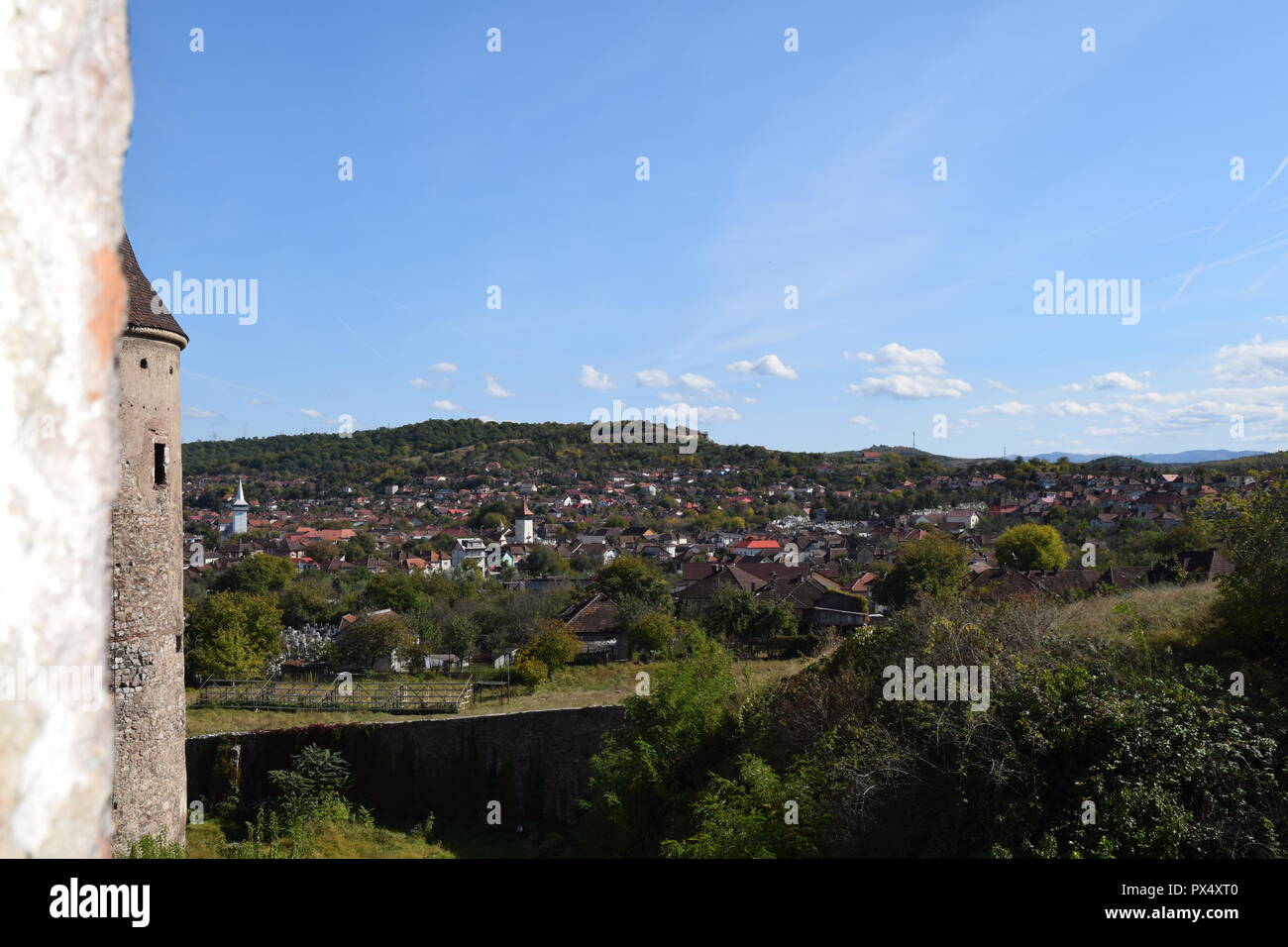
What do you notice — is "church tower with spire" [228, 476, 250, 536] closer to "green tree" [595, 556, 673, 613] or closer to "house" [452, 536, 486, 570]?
"house" [452, 536, 486, 570]

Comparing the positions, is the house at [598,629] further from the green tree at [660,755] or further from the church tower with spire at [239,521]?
the church tower with spire at [239,521]

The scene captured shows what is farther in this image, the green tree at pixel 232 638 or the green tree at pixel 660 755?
the green tree at pixel 232 638

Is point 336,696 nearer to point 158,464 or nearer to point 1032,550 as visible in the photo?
point 158,464

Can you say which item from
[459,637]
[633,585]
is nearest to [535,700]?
[459,637]

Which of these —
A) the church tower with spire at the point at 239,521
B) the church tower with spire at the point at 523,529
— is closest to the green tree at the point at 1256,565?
the church tower with spire at the point at 523,529

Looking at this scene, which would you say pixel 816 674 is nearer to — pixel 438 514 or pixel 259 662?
pixel 259 662

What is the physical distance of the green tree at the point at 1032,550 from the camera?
35.2 metres

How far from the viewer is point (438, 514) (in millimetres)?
84062

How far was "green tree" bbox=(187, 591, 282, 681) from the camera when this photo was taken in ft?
76.2

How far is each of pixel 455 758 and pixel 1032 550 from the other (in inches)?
1109

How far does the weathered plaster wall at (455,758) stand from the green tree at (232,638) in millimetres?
7446

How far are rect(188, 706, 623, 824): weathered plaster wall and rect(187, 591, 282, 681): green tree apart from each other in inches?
293

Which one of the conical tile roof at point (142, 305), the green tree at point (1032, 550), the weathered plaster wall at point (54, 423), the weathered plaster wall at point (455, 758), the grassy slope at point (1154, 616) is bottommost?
the weathered plaster wall at point (455, 758)
